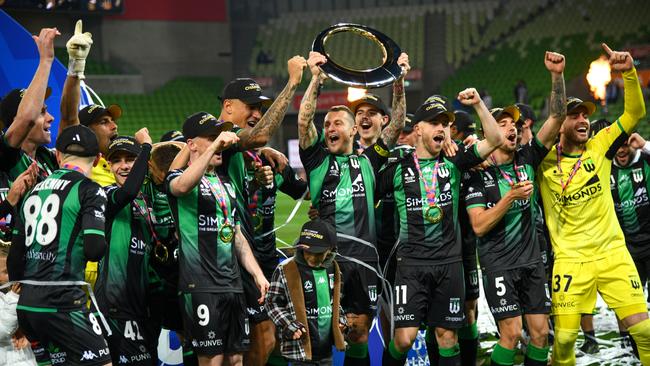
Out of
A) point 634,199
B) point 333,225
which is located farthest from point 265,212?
point 634,199

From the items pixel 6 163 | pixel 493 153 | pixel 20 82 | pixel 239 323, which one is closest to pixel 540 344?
pixel 493 153

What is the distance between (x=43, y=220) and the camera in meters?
5.46

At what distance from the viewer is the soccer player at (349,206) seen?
23.4 ft

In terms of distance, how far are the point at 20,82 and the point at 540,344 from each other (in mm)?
5569

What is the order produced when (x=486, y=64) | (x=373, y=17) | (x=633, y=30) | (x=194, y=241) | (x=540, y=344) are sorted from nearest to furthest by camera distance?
(x=194, y=241) < (x=540, y=344) < (x=633, y=30) < (x=486, y=64) < (x=373, y=17)

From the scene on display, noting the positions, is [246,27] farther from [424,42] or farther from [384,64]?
[384,64]

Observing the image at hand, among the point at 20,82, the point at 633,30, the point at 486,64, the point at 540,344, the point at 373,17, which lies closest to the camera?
the point at 540,344

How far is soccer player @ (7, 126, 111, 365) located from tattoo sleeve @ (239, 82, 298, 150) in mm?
1345

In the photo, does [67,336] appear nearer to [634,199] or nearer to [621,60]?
[621,60]

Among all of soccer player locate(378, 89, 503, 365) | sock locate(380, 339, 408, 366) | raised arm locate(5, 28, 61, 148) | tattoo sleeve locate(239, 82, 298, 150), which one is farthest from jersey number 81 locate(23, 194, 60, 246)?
sock locate(380, 339, 408, 366)

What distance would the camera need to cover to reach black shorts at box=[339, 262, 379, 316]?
7.09m

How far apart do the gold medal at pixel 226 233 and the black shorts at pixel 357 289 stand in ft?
4.15

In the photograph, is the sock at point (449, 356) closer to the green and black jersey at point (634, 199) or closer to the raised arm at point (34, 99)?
the green and black jersey at point (634, 199)

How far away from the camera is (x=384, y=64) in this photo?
7156 millimetres
